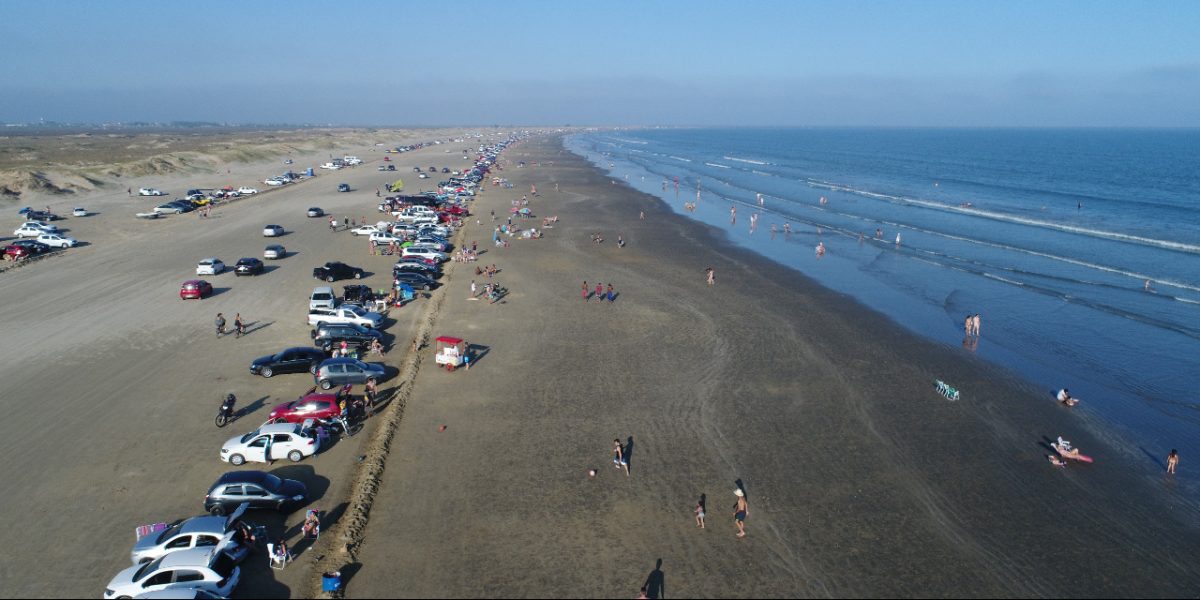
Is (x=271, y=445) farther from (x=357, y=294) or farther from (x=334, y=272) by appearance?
(x=334, y=272)

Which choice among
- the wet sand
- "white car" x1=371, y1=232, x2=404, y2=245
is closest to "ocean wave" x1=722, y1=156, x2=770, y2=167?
"white car" x1=371, y1=232, x2=404, y2=245

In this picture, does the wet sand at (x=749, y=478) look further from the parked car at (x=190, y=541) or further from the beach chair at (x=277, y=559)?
the parked car at (x=190, y=541)

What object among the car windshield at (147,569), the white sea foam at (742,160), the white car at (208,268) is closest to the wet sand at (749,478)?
the car windshield at (147,569)

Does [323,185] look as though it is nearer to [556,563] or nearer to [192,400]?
[192,400]

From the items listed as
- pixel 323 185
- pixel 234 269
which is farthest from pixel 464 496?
pixel 323 185

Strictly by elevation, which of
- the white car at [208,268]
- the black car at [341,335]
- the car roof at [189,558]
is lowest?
the car roof at [189,558]

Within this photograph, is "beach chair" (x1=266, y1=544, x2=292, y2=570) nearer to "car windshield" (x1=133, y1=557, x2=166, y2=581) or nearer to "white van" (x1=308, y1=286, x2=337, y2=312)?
"car windshield" (x1=133, y1=557, x2=166, y2=581)

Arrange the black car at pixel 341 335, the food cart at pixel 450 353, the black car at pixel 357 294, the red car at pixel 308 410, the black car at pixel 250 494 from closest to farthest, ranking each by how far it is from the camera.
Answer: the black car at pixel 250 494 < the red car at pixel 308 410 < the food cart at pixel 450 353 < the black car at pixel 341 335 < the black car at pixel 357 294
